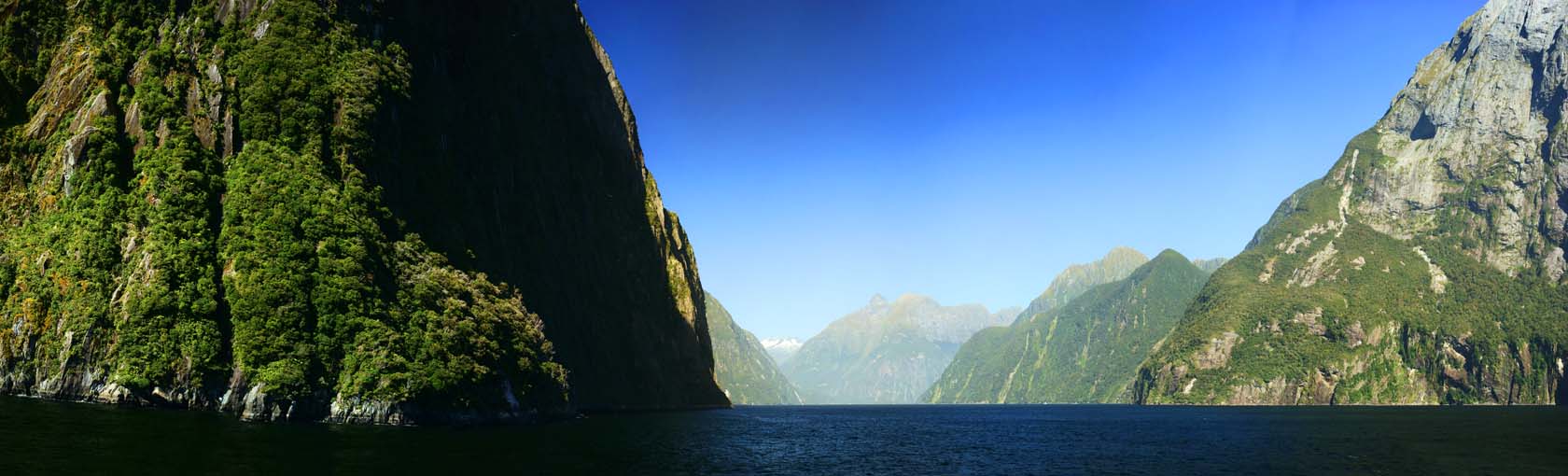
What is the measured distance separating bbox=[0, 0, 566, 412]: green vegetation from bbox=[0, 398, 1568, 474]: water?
306 inches

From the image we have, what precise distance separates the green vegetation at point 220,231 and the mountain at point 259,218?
0.26 meters

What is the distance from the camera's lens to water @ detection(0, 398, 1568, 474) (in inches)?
2023

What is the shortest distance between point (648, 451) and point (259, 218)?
57433 mm

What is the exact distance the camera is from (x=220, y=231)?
9606 cm

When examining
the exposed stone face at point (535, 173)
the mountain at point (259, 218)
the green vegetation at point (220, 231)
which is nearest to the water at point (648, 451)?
the mountain at point (259, 218)

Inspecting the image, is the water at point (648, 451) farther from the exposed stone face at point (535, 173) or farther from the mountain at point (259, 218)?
the exposed stone face at point (535, 173)

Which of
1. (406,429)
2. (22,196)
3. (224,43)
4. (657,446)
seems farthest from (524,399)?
(22,196)

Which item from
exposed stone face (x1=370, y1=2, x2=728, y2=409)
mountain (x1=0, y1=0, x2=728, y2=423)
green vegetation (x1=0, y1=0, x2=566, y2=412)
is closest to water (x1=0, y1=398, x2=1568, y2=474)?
mountain (x1=0, y1=0, x2=728, y2=423)

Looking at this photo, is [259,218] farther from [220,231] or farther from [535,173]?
[535,173]

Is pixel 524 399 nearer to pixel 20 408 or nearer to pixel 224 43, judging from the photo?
pixel 20 408

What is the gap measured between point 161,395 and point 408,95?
51.5m

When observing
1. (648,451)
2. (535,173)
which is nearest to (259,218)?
(648,451)

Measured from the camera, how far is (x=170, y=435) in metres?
59.5

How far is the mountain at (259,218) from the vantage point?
289 ft
